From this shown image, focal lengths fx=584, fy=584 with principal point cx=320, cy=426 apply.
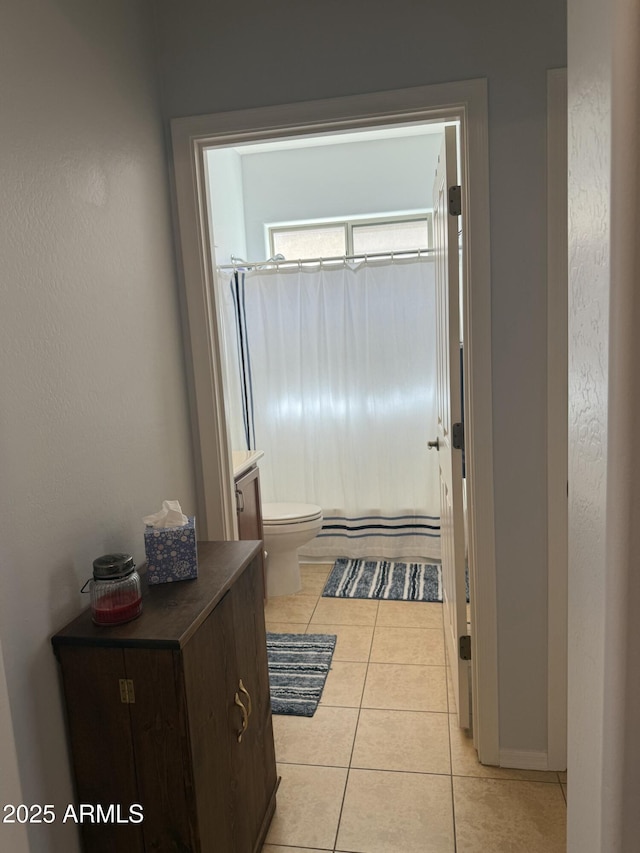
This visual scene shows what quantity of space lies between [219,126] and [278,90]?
0.22 m

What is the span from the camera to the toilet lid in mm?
3283

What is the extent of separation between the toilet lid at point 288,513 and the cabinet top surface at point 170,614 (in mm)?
1670

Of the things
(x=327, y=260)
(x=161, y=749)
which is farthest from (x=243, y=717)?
(x=327, y=260)

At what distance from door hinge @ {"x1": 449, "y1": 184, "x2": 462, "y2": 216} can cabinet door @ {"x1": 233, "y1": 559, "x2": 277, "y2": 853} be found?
4.19ft

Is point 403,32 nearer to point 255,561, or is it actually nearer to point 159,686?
point 255,561

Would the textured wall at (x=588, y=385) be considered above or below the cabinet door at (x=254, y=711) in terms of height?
above

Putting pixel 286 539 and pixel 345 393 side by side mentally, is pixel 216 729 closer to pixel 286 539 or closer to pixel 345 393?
pixel 286 539

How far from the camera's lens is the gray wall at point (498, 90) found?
1713mm

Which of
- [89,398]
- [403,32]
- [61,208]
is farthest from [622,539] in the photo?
[403,32]

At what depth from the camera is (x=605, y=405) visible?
0.73 m

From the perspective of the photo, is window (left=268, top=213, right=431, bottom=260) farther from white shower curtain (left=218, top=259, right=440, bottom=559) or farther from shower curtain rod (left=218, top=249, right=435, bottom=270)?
white shower curtain (left=218, top=259, right=440, bottom=559)

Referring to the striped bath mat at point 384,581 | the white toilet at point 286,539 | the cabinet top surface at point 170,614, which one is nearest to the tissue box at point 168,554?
the cabinet top surface at point 170,614

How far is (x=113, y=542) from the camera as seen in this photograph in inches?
57.4

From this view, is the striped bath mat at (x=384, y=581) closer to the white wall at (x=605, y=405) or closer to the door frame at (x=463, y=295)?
the door frame at (x=463, y=295)
